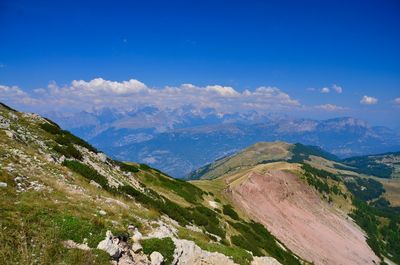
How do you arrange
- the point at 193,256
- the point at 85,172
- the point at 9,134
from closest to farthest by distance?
the point at 193,256 < the point at 9,134 < the point at 85,172

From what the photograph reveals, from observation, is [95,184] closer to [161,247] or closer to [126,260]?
[161,247]

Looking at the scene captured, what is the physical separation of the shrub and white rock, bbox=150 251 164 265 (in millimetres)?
324

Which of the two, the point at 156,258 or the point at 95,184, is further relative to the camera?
the point at 95,184

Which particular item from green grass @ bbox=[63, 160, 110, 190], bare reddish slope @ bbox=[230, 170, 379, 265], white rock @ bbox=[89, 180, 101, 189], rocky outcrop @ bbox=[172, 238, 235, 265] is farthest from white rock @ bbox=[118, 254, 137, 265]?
bare reddish slope @ bbox=[230, 170, 379, 265]

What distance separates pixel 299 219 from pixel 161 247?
90759mm

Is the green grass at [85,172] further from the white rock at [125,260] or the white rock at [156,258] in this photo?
the white rock at [125,260]

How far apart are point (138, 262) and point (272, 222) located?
75.7m

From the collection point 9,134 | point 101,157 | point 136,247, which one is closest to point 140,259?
point 136,247

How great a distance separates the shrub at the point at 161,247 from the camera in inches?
762

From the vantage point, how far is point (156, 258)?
18.8 metres

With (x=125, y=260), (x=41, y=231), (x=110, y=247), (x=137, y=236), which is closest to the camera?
(x=41, y=231)

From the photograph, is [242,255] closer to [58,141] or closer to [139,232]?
[139,232]

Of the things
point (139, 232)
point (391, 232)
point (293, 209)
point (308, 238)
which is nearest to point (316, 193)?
point (293, 209)

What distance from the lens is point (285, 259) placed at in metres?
60.7
